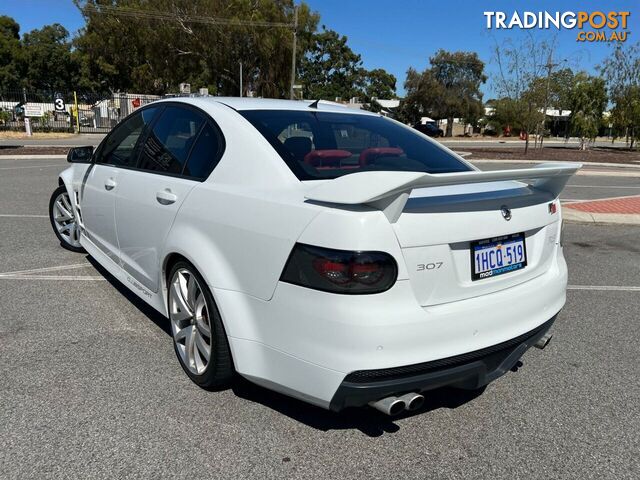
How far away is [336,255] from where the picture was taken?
2.13 metres

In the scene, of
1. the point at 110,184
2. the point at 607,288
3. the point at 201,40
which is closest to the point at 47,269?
the point at 110,184

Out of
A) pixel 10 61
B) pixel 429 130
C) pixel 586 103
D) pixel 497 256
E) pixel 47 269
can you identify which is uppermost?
pixel 10 61

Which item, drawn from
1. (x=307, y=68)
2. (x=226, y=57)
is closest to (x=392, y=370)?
(x=226, y=57)

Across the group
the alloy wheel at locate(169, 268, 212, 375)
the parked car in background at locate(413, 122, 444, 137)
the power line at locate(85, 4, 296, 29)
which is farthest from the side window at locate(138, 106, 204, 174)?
the power line at locate(85, 4, 296, 29)

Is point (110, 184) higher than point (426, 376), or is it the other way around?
point (110, 184)

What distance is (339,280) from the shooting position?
7.04ft

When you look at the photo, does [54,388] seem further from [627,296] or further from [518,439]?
[627,296]

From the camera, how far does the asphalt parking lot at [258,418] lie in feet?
7.87

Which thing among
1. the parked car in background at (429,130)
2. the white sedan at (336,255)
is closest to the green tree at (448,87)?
the parked car in background at (429,130)

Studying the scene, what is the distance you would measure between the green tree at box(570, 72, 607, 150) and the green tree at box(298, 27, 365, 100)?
52555 mm

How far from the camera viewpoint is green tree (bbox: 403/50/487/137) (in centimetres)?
6562

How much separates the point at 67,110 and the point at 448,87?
45.6 meters

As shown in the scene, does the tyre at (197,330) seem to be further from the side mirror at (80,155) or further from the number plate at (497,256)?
the side mirror at (80,155)

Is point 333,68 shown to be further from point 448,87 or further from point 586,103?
point 586,103
